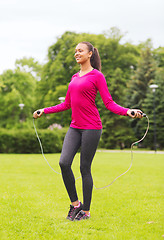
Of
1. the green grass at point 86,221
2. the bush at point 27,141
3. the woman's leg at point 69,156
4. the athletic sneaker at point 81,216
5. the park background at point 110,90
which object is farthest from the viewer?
the park background at point 110,90

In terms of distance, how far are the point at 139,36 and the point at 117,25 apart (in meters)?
3.86

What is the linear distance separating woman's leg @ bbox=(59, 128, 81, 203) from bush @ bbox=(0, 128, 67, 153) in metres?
16.8

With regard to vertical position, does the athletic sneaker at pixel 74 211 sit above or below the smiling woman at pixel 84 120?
below

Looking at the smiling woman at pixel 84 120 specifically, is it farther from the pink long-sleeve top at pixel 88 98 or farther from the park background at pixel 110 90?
the park background at pixel 110 90

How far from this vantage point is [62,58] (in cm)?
2928

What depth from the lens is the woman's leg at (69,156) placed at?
3982mm

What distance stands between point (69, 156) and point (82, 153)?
0.19 m

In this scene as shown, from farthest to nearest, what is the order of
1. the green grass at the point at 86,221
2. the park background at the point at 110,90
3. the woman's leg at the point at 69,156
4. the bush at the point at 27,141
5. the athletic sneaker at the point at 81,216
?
the park background at the point at 110,90, the bush at the point at 27,141, the athletic sneaker at the point at 81,216, the woman's leg at the point at 69,156, the green grass at the point at 86,221

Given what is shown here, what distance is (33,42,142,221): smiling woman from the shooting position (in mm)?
3996

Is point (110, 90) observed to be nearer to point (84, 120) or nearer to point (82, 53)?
point (82, 53)

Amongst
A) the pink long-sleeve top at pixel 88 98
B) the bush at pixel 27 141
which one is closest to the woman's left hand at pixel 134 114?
the pink long-sleeve top at pixel 88 98

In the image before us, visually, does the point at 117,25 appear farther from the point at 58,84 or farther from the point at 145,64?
the point at 58,84

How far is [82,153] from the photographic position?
4.10 metres

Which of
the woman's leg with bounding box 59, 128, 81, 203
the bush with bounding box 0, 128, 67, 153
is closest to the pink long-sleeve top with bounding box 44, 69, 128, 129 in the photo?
the woman's leg with bounding box 59, 128, 81, 203
